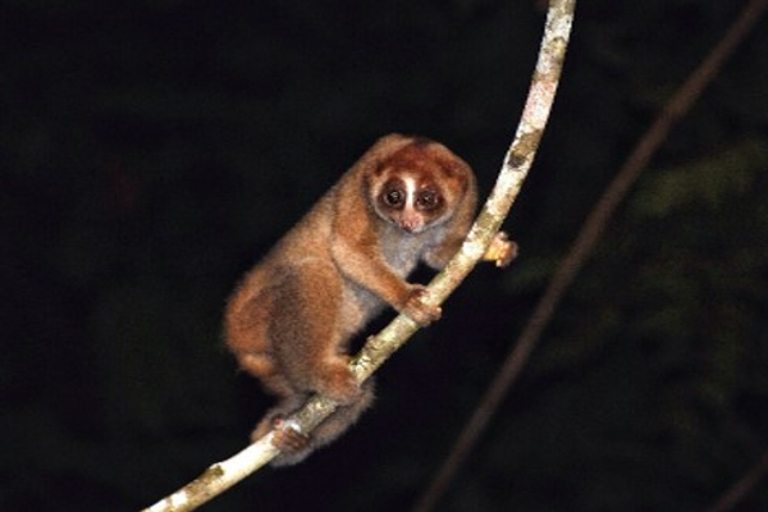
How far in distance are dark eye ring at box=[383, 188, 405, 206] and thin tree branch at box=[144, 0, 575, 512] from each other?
59 centimetres

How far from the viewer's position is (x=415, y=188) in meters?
5.85

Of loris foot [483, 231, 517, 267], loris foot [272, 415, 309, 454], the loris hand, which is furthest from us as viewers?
loris foot [483, 231, 517, 267]

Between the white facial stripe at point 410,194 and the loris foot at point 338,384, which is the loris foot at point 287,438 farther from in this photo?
the white facial stripe at point 410,194

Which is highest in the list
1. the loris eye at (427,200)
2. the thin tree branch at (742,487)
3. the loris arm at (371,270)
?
the thin tree branch at (742,487)

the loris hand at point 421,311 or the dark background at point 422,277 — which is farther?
the dark background at point 422,277

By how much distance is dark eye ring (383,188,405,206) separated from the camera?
5840 millimetres

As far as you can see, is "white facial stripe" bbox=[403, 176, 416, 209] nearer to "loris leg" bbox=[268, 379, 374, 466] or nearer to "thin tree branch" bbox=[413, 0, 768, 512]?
"loris leg" bbox=[268, 379, 374, 466]

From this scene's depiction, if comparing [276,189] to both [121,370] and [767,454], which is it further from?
[767,454]

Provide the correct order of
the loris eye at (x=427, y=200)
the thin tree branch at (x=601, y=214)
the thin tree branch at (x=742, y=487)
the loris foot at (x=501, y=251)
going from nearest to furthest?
the loris eye at (x=427, y=200), the loris foot at (x=501, y=251), the thin tree branch at (x=601, y=214), the thin tree branch at (x=742, y=487)

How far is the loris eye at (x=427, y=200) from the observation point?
5852 millimetres

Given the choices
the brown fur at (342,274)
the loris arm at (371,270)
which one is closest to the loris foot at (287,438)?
the brown fur at (342,274)

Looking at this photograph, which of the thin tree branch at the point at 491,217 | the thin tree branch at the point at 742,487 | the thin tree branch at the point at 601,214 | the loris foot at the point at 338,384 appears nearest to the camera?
the thin tree branch at the point at 491,217

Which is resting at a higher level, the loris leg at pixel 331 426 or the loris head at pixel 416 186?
the loris head at pixel 416 186

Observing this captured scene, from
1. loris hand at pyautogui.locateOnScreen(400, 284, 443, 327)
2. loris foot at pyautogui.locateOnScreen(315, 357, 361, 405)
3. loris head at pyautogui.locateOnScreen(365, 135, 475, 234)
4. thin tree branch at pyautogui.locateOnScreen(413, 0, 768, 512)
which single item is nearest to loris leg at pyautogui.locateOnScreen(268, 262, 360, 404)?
loris foot at pyautogui.locateOnScreen(315, 357, 361, 405)
